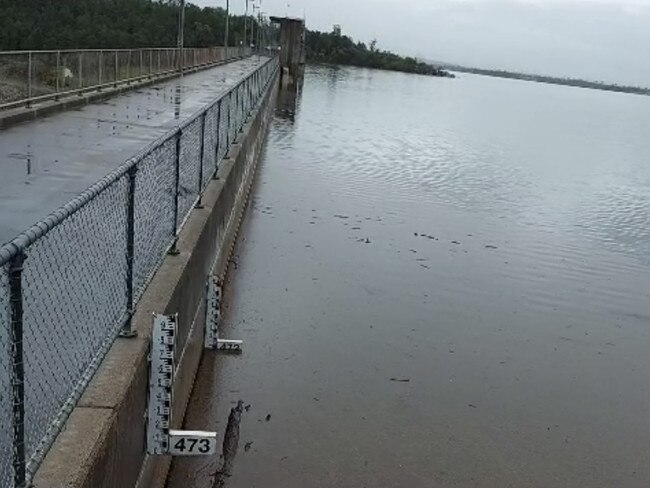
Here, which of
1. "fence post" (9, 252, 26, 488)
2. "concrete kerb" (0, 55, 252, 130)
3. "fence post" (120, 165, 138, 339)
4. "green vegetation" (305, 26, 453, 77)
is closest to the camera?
"fence post" (9, 252, 26, 488)

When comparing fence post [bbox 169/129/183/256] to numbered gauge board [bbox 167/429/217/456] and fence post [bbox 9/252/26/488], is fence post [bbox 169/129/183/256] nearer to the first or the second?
numbered gauge board [bbox 167/429/217/456]

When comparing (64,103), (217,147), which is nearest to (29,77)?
(64,103)

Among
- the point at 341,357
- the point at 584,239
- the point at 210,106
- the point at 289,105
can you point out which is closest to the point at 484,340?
the point at 341,357

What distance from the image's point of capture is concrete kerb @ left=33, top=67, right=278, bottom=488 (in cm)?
340

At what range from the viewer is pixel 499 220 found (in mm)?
16797

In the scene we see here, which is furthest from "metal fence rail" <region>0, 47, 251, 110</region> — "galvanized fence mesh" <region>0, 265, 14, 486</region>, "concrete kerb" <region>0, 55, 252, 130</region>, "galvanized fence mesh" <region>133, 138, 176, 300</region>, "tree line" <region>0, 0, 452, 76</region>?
"tree line" <region>0, 0, 452, 76</region>

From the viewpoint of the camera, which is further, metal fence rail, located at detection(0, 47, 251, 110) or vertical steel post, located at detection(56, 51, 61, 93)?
vertical steel post, located at detection(56, 51, 61, 93)

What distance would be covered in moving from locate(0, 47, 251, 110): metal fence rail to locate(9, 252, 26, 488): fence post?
45.4 ft

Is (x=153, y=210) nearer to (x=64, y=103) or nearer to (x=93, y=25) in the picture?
(x=64, y=103)

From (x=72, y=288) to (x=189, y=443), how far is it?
1.19 metres

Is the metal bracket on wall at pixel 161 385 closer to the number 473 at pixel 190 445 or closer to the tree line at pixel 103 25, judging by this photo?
the number 473 at pixel 190 445

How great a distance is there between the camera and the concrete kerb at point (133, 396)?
11.2ft

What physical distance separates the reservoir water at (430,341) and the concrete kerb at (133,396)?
1.93 ft

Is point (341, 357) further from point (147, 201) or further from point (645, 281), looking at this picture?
point (645, 281)
